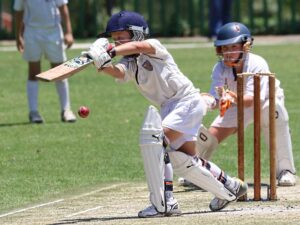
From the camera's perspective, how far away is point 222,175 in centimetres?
886

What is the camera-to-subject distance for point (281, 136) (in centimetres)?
1035

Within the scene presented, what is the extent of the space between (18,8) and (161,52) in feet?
23.8

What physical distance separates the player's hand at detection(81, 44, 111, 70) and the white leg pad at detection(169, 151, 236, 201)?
36.8 inches

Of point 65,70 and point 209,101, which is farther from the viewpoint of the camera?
point 209,101

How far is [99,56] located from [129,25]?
58cm

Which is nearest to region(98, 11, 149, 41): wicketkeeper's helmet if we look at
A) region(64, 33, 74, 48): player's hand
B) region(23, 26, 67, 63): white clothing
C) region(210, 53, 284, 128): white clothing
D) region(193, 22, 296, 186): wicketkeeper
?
region(193, 22, 296, 186): wicketkeeper

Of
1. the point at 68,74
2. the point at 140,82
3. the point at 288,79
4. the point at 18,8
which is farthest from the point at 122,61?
the point at 288,79

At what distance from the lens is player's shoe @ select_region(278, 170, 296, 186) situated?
1027cm

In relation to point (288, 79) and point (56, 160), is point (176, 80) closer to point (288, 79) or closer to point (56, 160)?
point (56, 160)

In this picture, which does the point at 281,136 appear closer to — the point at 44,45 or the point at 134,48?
the point at 134,48

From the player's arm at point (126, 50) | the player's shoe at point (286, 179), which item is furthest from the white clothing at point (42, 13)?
the player's arm at point (126, 50)

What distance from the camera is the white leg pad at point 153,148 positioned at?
8.37m

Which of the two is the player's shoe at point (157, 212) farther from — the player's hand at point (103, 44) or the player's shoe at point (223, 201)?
the player's hand at point (103, 44)

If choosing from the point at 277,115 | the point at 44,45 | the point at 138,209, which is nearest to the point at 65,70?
the point at 138,209
